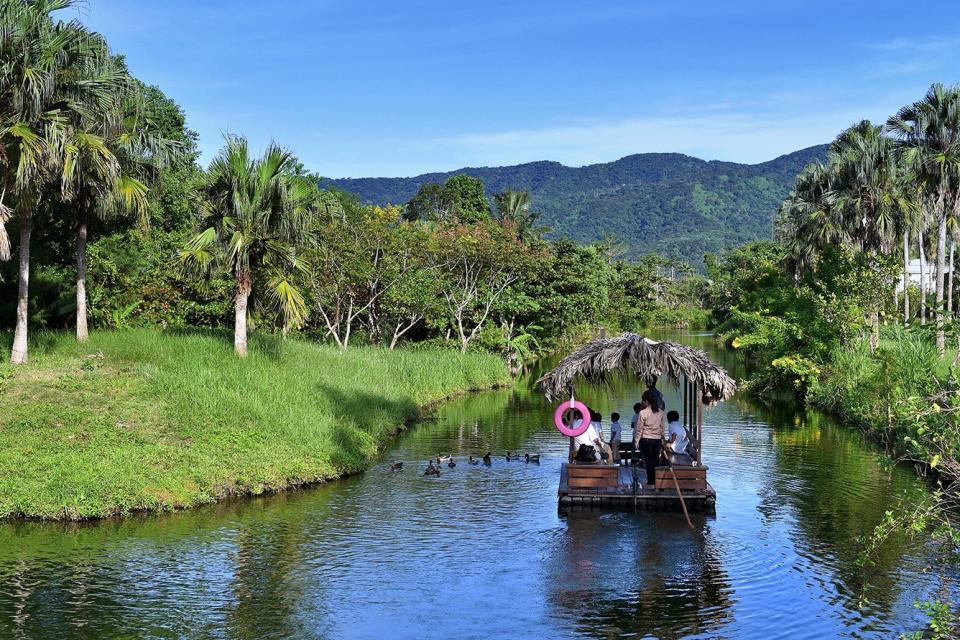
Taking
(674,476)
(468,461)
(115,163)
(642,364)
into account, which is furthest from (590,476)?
(115,163)

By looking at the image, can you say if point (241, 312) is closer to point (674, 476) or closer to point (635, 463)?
point (635, 463)

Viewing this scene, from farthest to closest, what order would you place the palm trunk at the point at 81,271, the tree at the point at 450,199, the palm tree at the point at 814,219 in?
1. the tree at the point at 450,199
2. the palm tree at the point at 814,219
3. the palm trunk at the point at 81,271

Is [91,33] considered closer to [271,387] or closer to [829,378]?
[271,387]

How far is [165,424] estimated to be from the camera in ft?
70.4

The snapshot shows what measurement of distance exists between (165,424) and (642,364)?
1107 cm

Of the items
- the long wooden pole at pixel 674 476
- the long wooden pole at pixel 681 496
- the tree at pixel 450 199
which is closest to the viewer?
the long wooden pole at pixel 681 496

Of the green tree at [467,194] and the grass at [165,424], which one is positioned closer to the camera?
the grass at [165,424]

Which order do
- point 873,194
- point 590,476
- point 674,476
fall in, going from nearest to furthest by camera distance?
point 674,476, point 590,476, point 873,194

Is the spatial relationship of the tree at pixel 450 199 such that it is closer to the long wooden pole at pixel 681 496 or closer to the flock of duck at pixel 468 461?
the flock of duck at pixel 468 461

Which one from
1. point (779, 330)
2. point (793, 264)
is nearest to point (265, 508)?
point (779, 330)

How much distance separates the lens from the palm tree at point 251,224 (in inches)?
1003

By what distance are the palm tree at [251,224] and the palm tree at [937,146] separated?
93.5ft

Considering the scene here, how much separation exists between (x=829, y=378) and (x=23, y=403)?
29.9m

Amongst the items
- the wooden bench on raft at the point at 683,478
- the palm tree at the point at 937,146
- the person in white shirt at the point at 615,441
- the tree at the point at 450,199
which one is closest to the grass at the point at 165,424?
the person in white shirt at the point at 615,441
